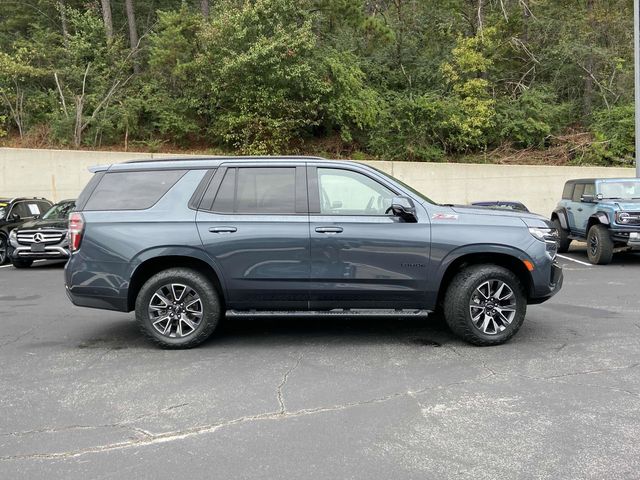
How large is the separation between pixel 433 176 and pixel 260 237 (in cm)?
1554

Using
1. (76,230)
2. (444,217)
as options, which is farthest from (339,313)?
(76,230)

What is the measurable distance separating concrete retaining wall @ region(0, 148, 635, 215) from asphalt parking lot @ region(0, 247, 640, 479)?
1368cm

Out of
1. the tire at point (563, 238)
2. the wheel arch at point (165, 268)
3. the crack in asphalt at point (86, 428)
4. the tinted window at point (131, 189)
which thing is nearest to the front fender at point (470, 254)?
the wheel arch at point (165, 268)

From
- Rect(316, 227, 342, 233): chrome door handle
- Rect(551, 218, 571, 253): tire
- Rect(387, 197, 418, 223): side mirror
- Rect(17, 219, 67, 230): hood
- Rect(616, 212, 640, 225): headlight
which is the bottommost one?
Rect(551, 218, 571, 253): tire

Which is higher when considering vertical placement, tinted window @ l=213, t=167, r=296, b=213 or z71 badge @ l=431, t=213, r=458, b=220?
tinted window @ l=213, t=167, r=296, b=213

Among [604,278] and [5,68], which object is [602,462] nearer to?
[604,278]

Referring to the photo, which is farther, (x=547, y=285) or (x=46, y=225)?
(x=46, y=225)

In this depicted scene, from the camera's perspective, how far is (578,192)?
13.8m

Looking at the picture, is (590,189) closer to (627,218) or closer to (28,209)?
(627,218)

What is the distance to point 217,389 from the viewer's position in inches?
185

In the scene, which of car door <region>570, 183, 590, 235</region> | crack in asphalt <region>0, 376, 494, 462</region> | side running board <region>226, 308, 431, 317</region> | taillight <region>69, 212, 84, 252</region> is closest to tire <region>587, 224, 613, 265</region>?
car door <region>570, 183, 590, 235</region>

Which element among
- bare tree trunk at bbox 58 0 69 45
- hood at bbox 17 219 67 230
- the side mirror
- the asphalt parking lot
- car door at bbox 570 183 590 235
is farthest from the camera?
bare tree trunk at bbox 58 0 69 45

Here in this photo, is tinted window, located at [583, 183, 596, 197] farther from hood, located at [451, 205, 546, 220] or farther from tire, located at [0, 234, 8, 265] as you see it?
tire, located at [0, 234, 8, 265]

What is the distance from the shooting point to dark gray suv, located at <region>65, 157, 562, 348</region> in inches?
223
